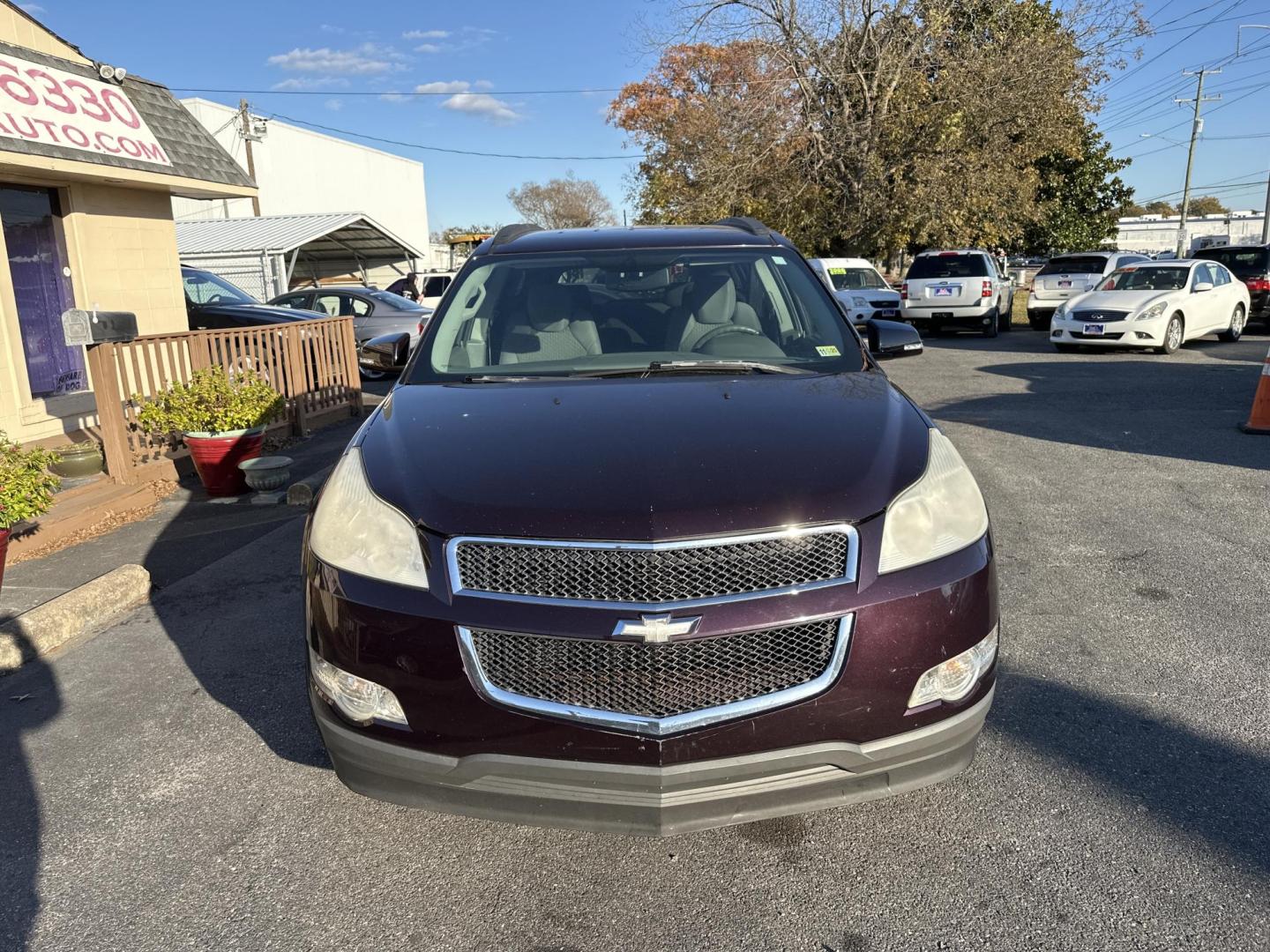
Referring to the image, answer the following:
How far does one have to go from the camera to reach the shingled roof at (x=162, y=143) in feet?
27.5

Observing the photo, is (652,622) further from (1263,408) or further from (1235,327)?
(1235,327)

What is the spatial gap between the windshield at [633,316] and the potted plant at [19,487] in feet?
8.38

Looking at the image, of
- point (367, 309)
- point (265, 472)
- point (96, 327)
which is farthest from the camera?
point (367, 309)

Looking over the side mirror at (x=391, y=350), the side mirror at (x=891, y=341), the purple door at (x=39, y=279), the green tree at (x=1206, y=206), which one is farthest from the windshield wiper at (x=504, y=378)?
the green tree at (x=1206, y=206)

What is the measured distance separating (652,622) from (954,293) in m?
19.5

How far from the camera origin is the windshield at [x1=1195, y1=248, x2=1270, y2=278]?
64.8ft

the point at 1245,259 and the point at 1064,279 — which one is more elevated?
the point at 1245,259

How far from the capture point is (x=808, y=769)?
2375 mm

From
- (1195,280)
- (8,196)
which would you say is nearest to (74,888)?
(8,196)

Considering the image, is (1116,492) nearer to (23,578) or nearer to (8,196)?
(23,578)

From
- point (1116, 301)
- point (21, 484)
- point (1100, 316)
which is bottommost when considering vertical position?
point (1100, 316)

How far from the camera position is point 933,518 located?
260 centimetres

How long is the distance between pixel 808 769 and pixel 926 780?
38cm

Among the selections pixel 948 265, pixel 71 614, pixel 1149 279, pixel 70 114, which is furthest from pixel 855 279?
pixel 71 614
